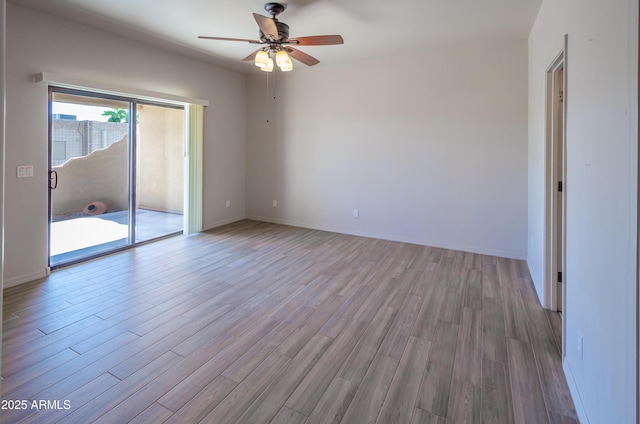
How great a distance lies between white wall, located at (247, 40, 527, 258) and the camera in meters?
4.55

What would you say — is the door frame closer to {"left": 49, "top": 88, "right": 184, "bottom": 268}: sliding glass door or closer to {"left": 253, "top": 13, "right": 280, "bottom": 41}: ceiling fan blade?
{"left": 253, "top": 13, "right": 280, "bottom": 41}: ceiling fan blade

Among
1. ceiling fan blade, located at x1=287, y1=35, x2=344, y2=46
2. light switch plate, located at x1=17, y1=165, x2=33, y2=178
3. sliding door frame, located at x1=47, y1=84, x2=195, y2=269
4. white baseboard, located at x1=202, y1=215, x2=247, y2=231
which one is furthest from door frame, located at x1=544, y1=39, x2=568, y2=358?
→ light switch plate, located at x1=17, y1=165, x2=33, y2=178

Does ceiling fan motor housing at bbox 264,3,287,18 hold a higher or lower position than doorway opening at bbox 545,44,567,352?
higher

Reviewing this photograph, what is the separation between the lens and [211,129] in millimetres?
5941

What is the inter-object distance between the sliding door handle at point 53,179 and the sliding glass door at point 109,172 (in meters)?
0.01

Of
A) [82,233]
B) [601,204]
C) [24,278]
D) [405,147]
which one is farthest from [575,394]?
[82,233]

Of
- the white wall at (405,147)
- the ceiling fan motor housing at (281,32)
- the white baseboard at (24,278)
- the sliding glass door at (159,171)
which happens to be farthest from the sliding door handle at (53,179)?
the white wall at (405,147)

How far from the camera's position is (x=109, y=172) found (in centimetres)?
458

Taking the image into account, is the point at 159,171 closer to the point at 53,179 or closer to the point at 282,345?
the point at 53,179

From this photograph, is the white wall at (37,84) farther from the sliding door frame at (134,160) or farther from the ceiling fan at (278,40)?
the ceiling fan at (278,40)

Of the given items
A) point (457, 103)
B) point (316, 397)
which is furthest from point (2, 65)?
point (457, 103)

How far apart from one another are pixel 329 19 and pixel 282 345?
11.2ft

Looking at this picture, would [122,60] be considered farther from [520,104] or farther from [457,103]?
[520,104]

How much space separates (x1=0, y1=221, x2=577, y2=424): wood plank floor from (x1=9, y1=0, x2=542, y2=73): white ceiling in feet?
9.35
